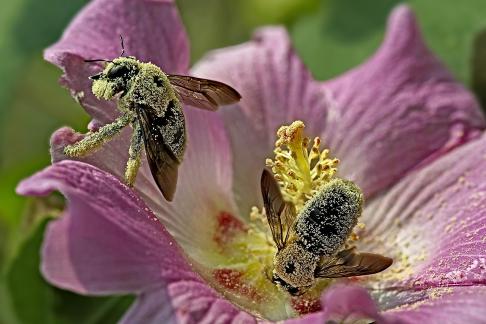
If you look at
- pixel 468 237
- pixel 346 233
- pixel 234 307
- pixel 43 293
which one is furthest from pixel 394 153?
pixel 43 293

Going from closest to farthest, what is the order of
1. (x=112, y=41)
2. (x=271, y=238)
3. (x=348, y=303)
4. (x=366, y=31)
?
(x=348, y=303)
(x=112, y=41)
(x=271, y=238)
(x=366, y=31)

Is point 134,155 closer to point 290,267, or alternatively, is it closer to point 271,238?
point 290,267

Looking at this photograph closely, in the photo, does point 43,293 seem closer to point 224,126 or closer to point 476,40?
point 224,126


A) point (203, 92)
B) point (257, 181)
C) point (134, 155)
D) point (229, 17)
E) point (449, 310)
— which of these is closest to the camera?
point (449, 310)

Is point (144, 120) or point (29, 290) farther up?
point (144, 120)

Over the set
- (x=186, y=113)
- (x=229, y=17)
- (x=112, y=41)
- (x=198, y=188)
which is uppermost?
(x=229, y=17)

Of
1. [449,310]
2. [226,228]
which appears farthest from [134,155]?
[449,310]

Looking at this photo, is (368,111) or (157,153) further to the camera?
(368,111)

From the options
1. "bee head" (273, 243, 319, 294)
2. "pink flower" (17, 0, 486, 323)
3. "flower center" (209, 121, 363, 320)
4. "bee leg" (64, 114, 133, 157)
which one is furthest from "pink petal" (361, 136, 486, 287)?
"bee leg" (64, 114, 133, 157)
